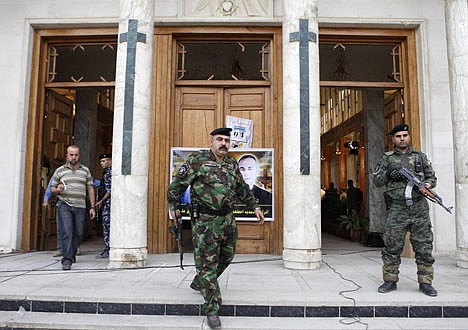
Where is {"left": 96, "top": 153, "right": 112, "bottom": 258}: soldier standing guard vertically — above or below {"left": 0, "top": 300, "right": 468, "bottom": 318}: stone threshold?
above

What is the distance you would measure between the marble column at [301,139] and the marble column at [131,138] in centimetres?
215

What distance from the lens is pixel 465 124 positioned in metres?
6.14

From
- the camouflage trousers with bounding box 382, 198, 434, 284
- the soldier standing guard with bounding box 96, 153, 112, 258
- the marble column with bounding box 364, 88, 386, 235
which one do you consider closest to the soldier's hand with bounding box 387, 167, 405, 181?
the camouflage trousers with bounding box 382, 198, 434, 284

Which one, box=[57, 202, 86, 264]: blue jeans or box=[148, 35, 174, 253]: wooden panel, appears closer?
box=[57, 202, 86, 264]: blue jeans

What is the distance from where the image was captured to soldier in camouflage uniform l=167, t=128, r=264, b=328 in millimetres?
3613

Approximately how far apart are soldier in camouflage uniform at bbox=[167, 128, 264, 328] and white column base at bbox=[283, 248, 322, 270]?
76.5 inches

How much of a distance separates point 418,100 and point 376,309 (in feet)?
15.9

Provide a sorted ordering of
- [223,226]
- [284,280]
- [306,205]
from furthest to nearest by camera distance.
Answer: [306,205] → [284,280] → [223,226]

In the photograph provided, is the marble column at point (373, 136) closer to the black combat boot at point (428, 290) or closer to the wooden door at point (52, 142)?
the black combat boot at point (428, 290)

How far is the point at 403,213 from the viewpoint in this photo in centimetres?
446

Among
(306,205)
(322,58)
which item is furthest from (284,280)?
(322,58)

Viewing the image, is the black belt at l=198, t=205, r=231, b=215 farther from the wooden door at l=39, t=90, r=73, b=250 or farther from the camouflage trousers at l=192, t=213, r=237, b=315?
the wooden door at l=39, t=90, r=73, b=250

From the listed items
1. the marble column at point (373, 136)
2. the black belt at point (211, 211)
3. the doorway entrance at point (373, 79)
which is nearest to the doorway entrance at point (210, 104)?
the doorway entrance at point (373, 79)

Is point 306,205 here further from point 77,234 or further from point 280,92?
point 77,234
